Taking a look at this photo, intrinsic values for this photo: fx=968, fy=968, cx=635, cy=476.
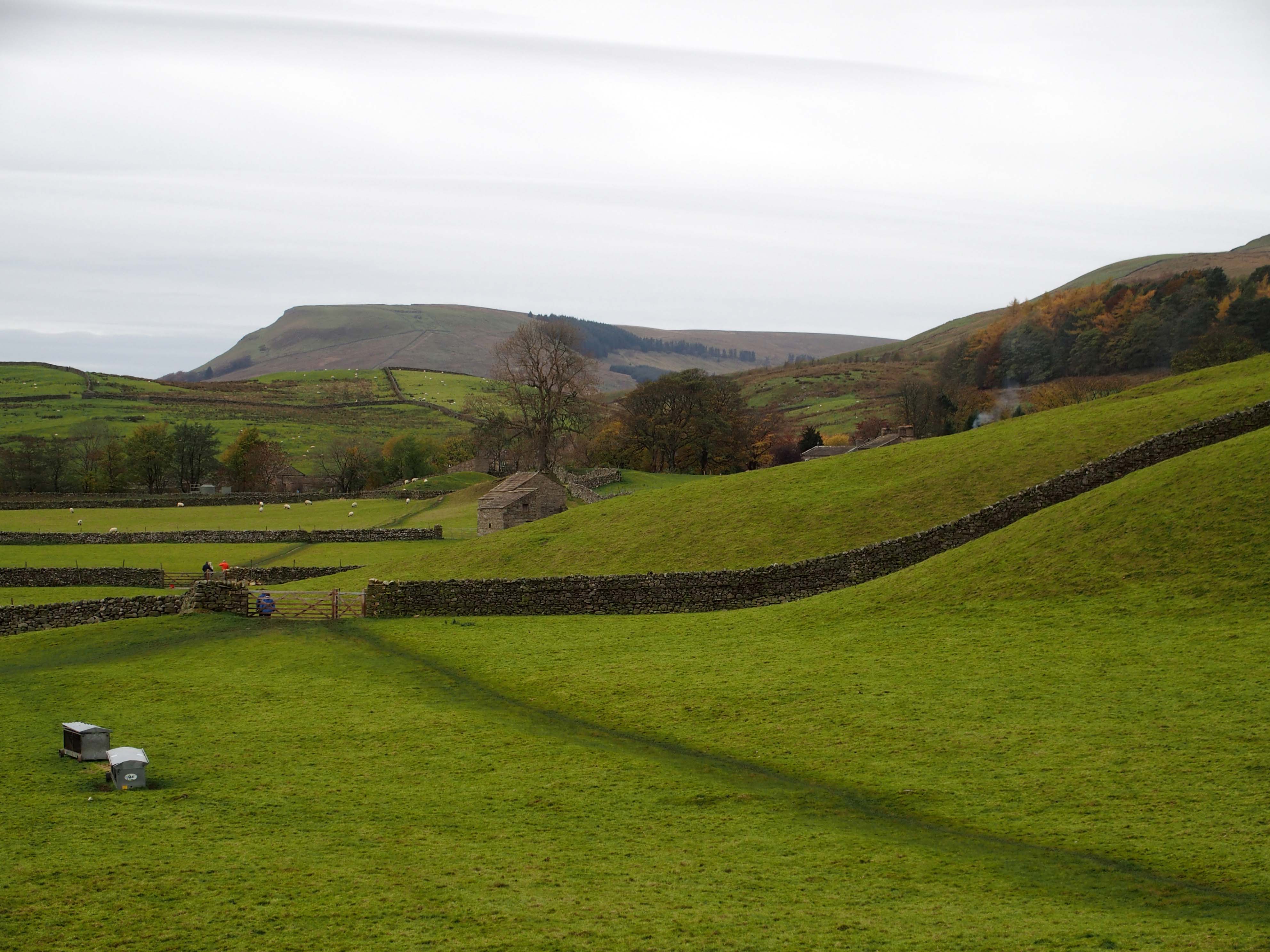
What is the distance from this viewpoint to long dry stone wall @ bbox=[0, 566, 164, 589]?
164 feet

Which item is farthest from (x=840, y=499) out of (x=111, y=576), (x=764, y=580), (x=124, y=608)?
(x=111, y=576)

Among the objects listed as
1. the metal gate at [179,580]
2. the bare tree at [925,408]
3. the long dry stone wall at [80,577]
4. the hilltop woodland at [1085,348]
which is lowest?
the metal gate at [179,580]

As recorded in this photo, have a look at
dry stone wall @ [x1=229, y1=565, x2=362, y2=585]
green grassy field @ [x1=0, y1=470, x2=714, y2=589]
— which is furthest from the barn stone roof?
dry stone wall @ [x1=229, y1=565, x2=362, y2=585]

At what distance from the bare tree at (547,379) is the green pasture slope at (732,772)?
55.8 meters

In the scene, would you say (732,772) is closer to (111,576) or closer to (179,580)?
(179,580)

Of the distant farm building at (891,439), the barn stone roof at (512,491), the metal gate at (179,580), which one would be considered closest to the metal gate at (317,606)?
the metal gate at (179,580)

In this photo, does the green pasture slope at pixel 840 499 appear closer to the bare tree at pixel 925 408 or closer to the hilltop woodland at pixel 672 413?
the hilltop woodland at pixel 672 413

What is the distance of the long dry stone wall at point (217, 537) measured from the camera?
64.6 meters

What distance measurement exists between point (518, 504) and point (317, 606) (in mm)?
28681

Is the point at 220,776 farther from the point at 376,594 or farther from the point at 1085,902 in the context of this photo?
the point at 376,594

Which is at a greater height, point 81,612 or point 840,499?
point 840,499

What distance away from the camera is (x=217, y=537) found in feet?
216

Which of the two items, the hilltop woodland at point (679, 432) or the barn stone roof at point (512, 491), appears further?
the hilltop woodland at point (679, 432)

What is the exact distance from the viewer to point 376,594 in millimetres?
33062
